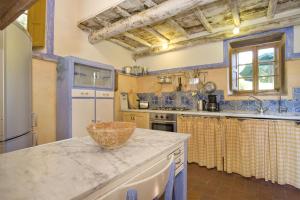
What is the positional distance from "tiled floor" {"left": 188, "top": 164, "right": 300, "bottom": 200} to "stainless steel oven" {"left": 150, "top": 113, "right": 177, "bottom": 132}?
82 centimetres

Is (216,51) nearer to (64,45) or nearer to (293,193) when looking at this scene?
(293,193)

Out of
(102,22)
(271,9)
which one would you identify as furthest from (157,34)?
(271,9)

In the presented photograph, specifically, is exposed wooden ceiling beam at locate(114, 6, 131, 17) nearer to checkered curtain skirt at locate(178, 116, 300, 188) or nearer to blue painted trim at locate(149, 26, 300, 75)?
blue painted trim at locate(149, 26, 300, 75)

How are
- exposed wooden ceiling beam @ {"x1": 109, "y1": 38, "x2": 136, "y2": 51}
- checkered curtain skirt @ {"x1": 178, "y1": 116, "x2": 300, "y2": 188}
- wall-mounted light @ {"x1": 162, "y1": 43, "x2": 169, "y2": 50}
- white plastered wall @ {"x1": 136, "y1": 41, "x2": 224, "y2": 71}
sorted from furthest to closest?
exposed wooden ceiling beam @ {"x1": 109, "y1": 38, "x2": 136, "y2": 51} < wall-mounted light @ {"x1": 162, "y1": 43, "x2": 169, "y2": 50} < white plastered wall @ {"x1": 136, "y1": 41, "x2": 224, "y2": 71} < checkered curtain skirt @ {"x1": 178, "y1": 116, "x2": 300, "y2": 188}

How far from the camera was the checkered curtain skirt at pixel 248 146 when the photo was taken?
1934mm

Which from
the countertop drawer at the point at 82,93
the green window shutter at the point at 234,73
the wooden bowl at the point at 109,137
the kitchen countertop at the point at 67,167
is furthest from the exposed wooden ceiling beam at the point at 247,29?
the wooden bowl at the point at 109,137

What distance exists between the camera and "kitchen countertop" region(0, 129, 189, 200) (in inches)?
20.5

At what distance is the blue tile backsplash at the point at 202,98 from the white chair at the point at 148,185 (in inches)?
99.3

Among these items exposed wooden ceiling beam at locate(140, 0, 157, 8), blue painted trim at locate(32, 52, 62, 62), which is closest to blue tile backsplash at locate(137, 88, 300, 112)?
exposed wooden ceiling beam at locate(140, 0, 157, 8)

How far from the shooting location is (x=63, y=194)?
497mm

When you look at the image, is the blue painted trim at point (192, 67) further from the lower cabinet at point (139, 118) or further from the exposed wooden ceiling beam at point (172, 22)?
the lower cabinet at point (139, 118)

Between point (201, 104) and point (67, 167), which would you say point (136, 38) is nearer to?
point (201, 104)

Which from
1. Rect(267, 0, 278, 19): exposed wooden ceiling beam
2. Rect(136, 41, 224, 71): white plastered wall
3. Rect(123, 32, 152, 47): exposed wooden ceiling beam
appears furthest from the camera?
Rect(123, 32, 152, 47): exposed wooden ceiling beam

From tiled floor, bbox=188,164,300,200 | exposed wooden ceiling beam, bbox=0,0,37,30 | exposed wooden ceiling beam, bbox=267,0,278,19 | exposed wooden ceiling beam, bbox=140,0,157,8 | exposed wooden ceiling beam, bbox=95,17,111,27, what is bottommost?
tiled floor, bbox=188,164,300,200
